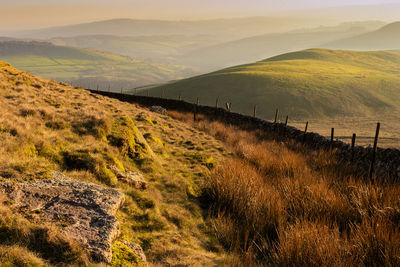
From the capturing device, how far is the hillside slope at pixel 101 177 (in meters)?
2.93

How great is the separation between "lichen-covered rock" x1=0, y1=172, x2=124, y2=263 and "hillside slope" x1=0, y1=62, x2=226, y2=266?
0.08 meters

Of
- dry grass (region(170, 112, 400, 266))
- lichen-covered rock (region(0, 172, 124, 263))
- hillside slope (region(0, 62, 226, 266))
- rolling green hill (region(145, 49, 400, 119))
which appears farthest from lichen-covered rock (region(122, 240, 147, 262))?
rolling green hill (region(145, 49, 400, 119))

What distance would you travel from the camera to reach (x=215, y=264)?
3713 millimetres

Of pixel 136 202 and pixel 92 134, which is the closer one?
pixel 136 202

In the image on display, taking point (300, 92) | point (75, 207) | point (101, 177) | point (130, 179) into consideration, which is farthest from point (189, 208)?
point (300, 92)

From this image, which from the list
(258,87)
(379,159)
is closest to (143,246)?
(379,159)

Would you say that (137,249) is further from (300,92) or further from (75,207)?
(300,92)

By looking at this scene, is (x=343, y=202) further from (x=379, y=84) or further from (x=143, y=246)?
(x=379, y=84)

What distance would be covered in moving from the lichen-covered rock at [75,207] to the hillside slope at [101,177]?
0.08 metres

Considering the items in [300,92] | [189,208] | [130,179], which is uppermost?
[300,92]

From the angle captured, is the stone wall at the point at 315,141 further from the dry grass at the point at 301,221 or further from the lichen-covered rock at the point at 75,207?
the lichen-covered rock at the point at 75,207

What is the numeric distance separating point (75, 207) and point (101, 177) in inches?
69.0

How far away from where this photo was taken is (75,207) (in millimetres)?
3609

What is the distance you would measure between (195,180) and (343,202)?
3613 mm
